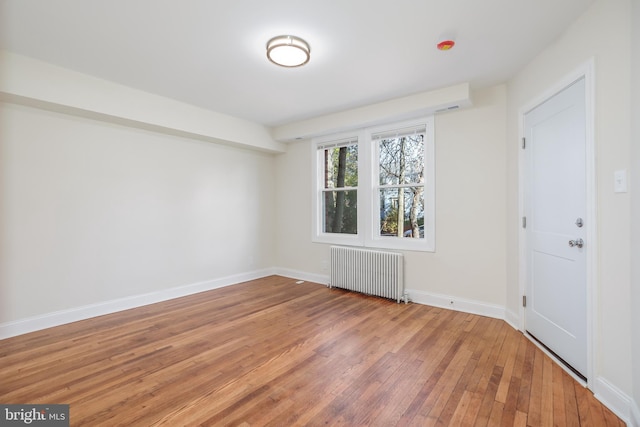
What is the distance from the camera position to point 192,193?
436cm

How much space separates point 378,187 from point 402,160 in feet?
1.74

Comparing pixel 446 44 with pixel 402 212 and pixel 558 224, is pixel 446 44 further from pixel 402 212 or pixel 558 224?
pixel 402 212

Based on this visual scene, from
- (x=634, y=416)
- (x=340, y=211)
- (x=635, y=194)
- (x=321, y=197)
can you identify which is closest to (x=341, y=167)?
(x=321, y=197)

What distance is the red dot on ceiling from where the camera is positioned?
240cm

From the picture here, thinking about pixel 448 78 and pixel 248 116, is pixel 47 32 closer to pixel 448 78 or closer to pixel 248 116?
pixel 248 116

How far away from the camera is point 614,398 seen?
172cm

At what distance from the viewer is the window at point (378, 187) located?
390 centimetres

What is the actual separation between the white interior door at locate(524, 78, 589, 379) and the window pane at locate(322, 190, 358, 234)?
Answer: 241cm

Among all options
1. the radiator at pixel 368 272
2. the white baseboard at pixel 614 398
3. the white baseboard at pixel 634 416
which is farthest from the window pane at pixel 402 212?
the white baseboard at pixel 634 416

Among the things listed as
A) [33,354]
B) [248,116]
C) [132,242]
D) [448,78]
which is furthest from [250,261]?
[448,78]

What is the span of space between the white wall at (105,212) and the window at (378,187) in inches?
61.6

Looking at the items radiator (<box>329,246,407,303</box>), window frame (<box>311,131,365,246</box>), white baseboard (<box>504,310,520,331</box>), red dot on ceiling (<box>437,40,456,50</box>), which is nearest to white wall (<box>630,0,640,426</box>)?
red dot on ceiling (<box>437,40,456,50</box>)

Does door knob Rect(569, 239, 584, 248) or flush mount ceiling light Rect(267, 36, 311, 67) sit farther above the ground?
flush mount ceiling light Rect(267, 36, 311, 67)

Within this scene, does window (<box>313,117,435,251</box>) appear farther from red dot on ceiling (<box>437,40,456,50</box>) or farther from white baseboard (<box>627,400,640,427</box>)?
white baseboard (<box>627,400,640,427</box>)
